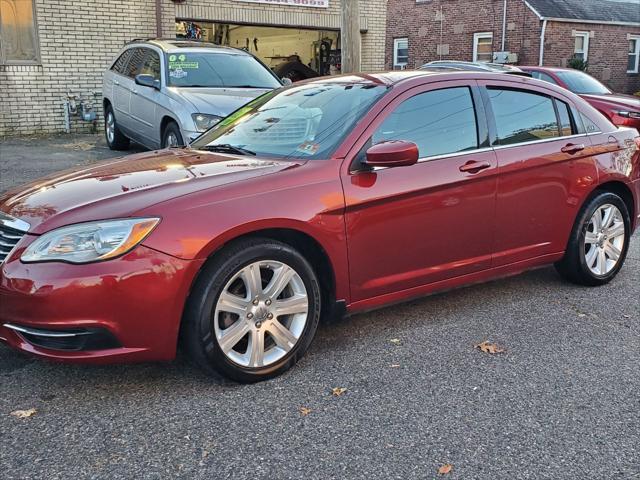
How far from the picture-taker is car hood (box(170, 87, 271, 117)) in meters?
7.91

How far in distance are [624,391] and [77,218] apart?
2.85 metres

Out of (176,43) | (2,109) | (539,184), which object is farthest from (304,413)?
(2,109)

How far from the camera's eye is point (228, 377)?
11.0 feet

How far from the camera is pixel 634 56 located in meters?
30.6

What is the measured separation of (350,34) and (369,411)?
7113mm

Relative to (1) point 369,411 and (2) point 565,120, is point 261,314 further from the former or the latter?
(2) point 565,120

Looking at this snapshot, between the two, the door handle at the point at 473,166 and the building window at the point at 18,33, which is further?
the building window at the point at 18,33

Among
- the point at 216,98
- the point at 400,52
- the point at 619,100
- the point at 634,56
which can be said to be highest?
the point at 400,52

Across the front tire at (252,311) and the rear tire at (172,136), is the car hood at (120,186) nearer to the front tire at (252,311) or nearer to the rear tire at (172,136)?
the front tire at (252,311)

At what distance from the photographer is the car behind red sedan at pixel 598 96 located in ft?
37.2

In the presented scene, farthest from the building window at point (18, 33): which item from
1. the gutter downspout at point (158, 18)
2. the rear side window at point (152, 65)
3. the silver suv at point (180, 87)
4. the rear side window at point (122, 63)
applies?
the rear side window at point (152, 65)

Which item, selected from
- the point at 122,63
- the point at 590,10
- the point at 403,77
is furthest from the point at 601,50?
the point at 403,77

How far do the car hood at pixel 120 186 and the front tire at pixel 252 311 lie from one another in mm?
419

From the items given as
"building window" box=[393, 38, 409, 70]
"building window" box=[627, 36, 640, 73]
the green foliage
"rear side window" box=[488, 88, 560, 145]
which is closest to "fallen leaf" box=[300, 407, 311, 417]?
"rear side window" box=[488, 88, 560, 145]
